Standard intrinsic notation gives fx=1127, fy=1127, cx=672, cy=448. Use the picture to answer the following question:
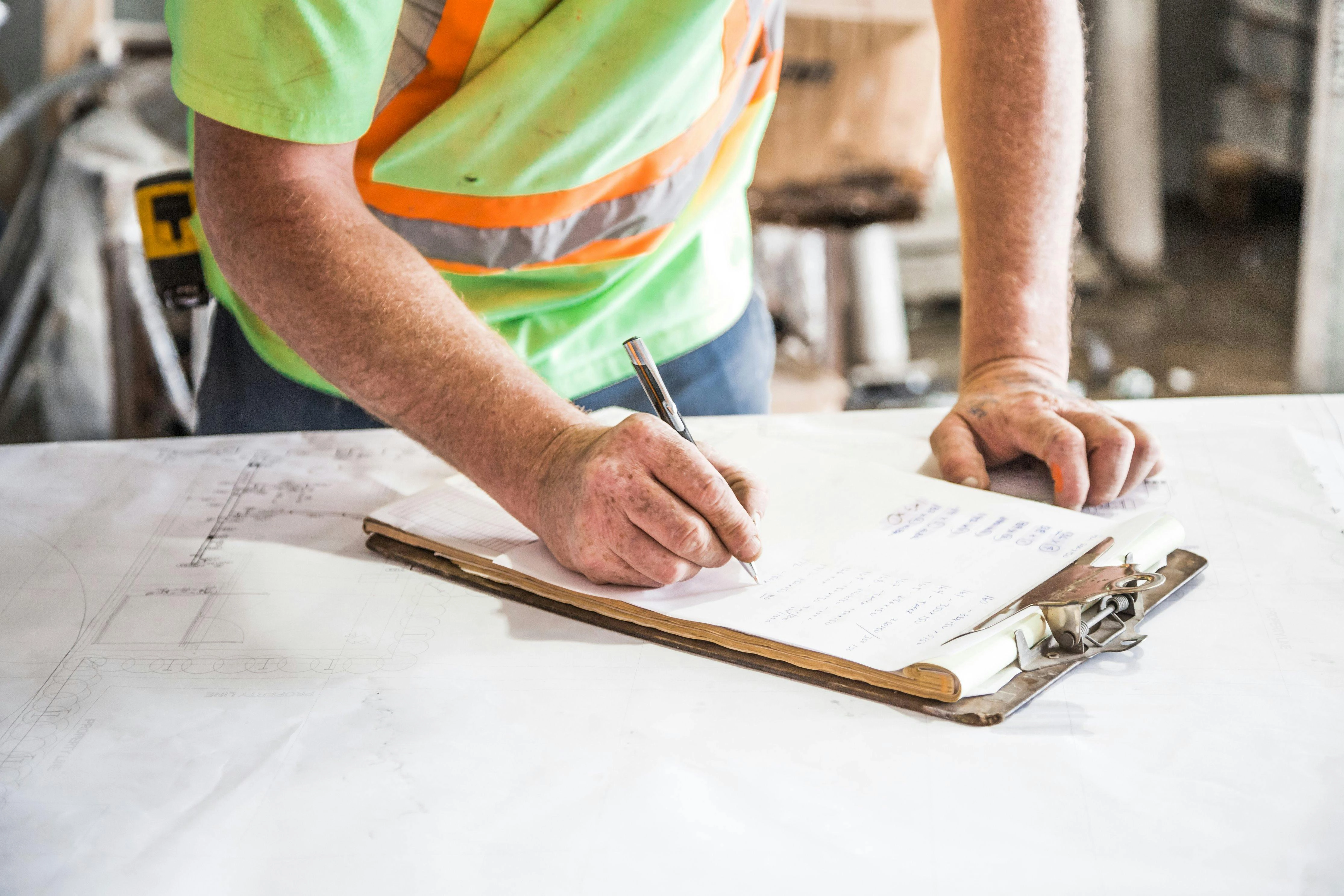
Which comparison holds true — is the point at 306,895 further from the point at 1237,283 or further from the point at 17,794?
the point at 1237,283

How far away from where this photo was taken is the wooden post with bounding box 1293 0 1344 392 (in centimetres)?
214

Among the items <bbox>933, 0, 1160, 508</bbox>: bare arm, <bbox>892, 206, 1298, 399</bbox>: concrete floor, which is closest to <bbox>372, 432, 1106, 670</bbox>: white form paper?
<bbox>933, 0, 1160, 508</bbox>: bare arm

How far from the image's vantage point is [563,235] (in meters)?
1.03

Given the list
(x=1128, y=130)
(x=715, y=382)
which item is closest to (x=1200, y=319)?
(x=1128, y=130)

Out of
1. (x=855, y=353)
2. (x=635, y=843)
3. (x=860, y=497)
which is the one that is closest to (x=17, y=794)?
(x=635, y=843)

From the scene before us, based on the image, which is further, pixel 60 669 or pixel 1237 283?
pixel 1237 283

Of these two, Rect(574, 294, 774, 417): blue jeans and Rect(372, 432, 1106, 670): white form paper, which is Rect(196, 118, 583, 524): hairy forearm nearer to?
Rect(372, 432, 1106, 670): white form paper

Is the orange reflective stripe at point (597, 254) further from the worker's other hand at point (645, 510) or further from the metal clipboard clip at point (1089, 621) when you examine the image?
the metal clipboard clip at point (1089, 621)

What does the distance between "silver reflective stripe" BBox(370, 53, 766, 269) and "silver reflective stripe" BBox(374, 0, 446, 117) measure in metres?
0.13

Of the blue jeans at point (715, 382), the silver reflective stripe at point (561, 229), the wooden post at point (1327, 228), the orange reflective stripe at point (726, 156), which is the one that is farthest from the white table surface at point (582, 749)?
the wooden post at point (1327, 228)

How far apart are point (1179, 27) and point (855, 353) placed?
7.41 ft

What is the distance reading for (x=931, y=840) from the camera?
1.73 ft

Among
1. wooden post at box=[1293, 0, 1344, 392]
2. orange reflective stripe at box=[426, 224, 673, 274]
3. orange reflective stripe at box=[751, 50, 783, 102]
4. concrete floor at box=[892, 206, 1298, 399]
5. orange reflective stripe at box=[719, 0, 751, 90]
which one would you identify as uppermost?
orange reflective stripe at box=[719, 0, 751, 90]

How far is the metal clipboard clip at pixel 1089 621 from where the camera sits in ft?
2.14
